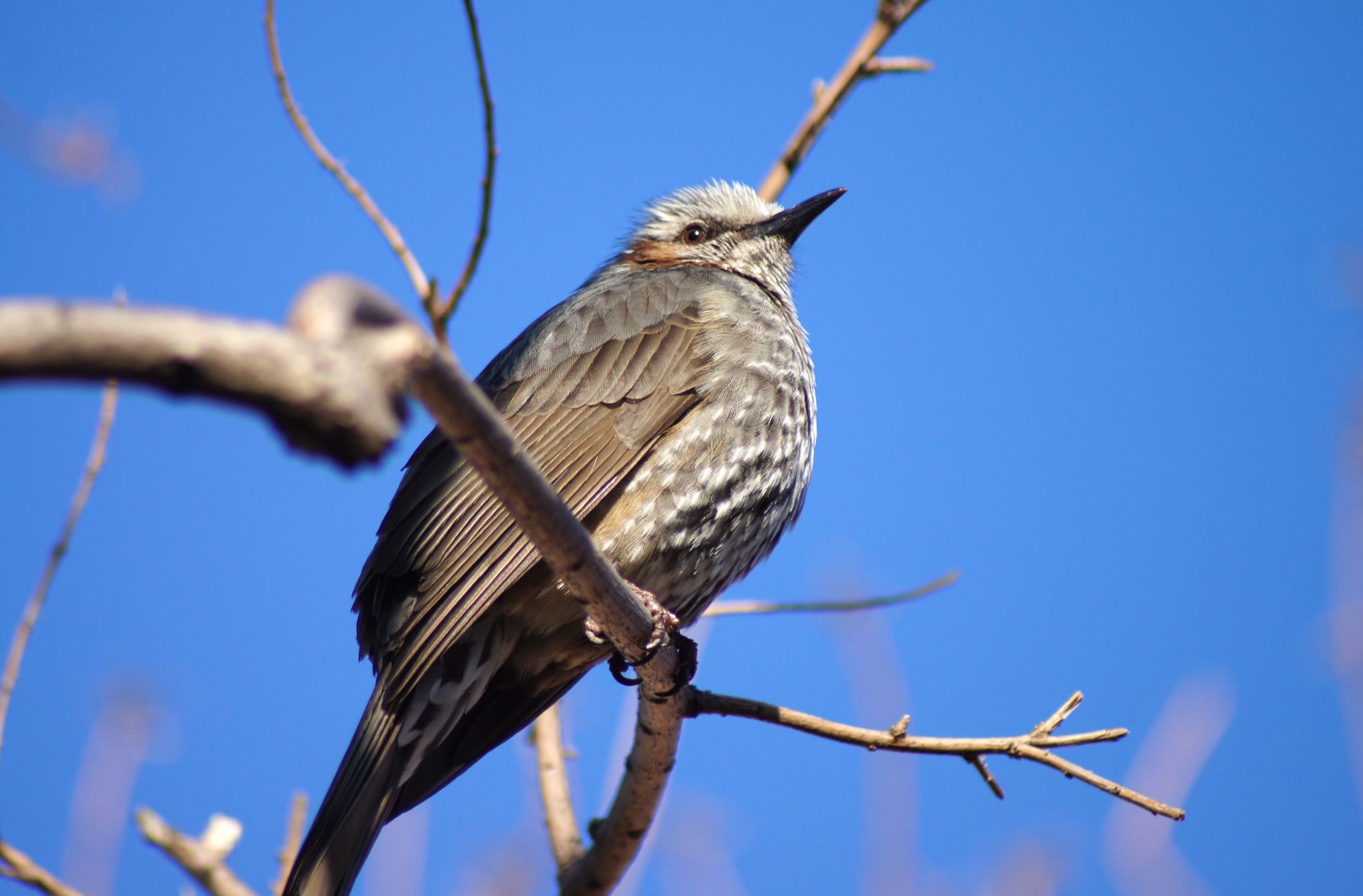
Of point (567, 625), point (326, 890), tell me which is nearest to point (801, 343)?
point (567, 625)

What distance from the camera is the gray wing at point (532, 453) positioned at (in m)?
3.73

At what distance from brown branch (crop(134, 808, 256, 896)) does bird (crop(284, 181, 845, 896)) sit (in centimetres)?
23

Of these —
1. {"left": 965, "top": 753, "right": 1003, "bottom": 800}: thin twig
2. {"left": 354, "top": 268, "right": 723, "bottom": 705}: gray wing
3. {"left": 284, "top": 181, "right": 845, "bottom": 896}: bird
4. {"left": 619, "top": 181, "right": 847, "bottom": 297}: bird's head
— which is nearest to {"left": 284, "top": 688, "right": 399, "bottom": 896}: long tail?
{"left": 284, "top": 181, "right": 845, "bottom": 896}: bird

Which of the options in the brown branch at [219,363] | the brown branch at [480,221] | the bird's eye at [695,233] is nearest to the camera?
the brown branch at [219,363]

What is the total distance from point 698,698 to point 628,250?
9.95 ft

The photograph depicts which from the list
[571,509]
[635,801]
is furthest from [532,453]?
[635,801]

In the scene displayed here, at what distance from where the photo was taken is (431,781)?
4152 millimetres

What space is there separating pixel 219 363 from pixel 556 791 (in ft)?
12.2

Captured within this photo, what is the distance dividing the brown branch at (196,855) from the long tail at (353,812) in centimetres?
19

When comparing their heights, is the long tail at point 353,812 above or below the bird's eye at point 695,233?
below

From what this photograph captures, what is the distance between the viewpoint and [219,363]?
1.19m

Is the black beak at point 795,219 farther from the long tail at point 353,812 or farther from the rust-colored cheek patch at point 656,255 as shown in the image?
the long tail at point 353,812

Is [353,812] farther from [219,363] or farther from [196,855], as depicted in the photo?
[219,363]

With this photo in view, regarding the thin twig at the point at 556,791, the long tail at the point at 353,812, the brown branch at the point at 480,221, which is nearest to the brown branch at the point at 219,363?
the brown branch at the point at 480,221
